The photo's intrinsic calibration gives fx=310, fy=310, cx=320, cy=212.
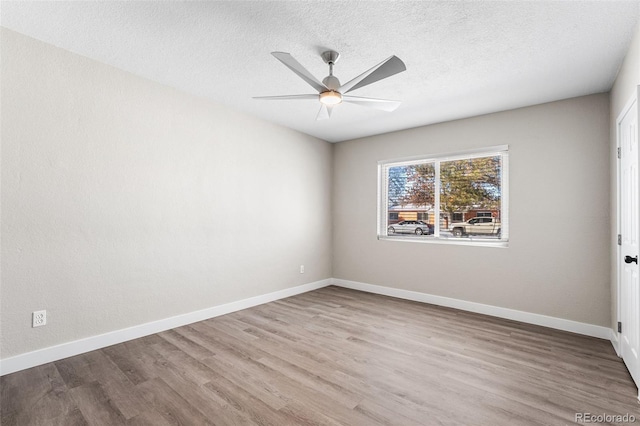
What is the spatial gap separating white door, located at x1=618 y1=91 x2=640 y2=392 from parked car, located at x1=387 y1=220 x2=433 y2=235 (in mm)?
2209

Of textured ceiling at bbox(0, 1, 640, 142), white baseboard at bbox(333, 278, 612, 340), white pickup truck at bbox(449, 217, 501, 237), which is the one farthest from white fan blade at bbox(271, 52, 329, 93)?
white baseboard at bbox(333, 278, 612, 340)

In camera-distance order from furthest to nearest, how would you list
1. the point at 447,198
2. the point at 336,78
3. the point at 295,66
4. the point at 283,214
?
the point at 283,214 < the point at 447,198 < the point at 336,78 < the point at 295,66

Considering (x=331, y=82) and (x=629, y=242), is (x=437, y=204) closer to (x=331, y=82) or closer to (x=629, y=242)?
(x=629, y=242)

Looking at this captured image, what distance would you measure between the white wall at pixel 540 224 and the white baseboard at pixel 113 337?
96.8 inches

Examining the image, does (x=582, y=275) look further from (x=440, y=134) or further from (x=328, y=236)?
(x=328, y=236)

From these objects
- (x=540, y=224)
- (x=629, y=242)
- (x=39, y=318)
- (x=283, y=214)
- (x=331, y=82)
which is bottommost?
(x=39, y=318)

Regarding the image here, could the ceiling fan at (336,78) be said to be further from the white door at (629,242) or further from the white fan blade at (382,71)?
the white door at (629,242)

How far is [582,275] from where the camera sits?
3373 millimetres

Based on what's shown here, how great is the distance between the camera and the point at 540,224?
3.63 meters

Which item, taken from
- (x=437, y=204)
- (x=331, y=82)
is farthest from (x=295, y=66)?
(x=437, y=204)

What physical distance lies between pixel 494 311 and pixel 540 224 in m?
1.21

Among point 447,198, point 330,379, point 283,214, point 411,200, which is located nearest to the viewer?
point 330,379

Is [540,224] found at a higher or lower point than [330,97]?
lower

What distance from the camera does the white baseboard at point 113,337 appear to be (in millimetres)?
2434
